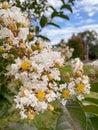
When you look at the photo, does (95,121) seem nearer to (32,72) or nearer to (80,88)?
(80,88)

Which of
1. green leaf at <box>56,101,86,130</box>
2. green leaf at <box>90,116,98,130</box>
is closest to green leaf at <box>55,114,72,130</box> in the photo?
green leaf at <box>56,101,86,130</box>

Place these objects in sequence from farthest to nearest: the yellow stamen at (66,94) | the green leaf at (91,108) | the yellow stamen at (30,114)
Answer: the green leaf at (91,108) → the yellow stamen at (66,94) → the yellow stamen at (30,114)

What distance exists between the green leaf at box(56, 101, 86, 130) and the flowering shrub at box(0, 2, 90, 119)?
19 millimetres

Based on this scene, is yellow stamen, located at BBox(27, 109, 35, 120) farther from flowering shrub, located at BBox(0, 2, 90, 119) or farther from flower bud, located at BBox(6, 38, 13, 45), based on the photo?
flower bud, located at BBox(6, 38, 13, 45)

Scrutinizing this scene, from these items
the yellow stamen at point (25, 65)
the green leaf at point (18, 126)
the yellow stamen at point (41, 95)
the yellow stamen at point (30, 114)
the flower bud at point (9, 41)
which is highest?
the flower bud at point (9, 41)

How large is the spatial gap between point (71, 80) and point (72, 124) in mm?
118

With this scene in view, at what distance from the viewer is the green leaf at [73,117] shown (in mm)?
887

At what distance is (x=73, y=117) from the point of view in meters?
0.90

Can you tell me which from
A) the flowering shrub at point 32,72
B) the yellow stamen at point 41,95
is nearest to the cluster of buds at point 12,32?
the flowering shrub at point 32,72

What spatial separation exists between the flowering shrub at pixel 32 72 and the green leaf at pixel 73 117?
19 millimetres

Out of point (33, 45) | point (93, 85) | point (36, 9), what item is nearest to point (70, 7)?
point (36, 9)

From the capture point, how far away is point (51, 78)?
87 centimetres

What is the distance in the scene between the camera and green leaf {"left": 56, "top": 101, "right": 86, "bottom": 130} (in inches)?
34.9

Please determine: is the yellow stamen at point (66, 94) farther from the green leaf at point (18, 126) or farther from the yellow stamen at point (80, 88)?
the green leaf at point (18, 126)
